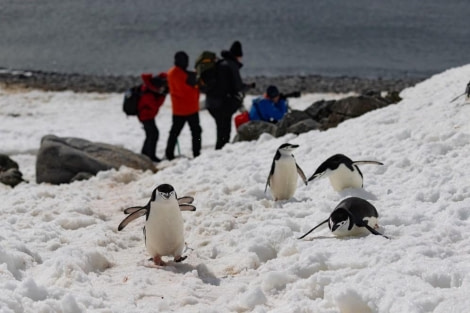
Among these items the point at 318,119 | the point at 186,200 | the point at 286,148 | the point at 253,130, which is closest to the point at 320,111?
the point at 318,119

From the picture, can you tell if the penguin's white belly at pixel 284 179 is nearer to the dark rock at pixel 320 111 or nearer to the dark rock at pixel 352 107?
the dark rock at pixel 352 107

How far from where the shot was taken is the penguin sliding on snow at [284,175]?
7344 mm

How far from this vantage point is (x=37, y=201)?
8547mm

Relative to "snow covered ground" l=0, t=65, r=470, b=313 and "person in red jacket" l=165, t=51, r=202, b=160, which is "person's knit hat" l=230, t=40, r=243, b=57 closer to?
"person in red jacket" l=165, t=51, r=202, b=160

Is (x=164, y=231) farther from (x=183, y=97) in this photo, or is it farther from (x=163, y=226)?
(x=183, y=97)

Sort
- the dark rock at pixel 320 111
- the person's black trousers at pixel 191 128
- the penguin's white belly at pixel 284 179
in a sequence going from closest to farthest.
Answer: the penguin's white belly at pixel 284 179
the person's black trousers at pixel 191 128
the dark rock at pixel 320 111

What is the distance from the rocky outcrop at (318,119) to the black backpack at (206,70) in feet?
3.62

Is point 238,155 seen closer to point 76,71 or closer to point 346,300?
point 346,300

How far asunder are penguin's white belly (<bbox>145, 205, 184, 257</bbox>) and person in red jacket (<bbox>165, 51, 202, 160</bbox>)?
6056 millimetres

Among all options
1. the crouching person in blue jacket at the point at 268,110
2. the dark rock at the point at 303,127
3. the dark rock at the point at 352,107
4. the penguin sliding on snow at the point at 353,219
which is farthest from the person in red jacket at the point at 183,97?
the penguin sliding on snow at the point at 353,219

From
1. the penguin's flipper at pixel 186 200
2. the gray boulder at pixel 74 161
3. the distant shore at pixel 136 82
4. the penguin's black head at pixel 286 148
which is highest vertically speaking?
the penguin's black head at pixel 286 148

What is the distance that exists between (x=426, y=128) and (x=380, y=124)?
1326 millimetres

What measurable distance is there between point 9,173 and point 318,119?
5.48m

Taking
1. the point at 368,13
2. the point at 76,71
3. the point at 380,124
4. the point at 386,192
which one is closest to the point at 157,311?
the point at 386,192
